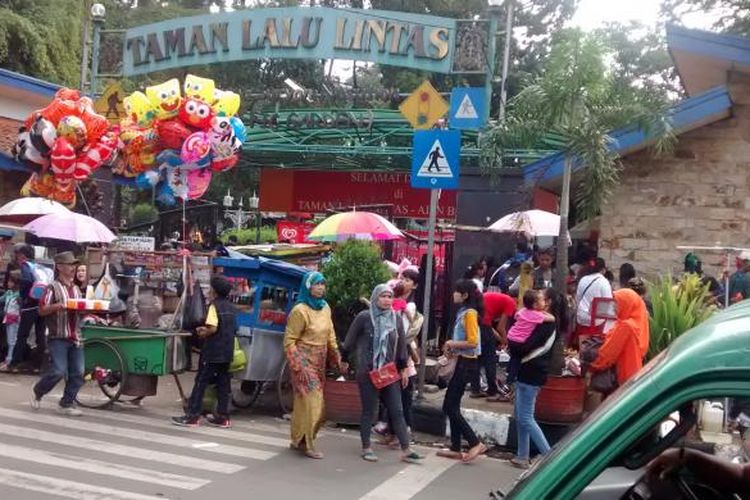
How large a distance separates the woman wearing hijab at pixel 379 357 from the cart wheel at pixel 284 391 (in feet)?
5.09

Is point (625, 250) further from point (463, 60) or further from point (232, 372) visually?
point (232, 372)

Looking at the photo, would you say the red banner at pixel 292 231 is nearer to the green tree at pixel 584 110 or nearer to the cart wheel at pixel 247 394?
the cart wheel at pixel 247 394

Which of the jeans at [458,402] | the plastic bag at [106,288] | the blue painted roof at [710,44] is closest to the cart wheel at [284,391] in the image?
the jeans at [458,402]

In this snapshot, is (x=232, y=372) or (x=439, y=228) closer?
(x=232, y=372)

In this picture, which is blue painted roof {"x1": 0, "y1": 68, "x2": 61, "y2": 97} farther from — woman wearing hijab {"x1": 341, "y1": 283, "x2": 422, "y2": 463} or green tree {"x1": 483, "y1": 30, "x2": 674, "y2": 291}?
woman wearing hijab {"x1": 341, "y1": 283, "x2": 422, "y2": 463}

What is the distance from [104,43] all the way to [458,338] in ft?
41.5

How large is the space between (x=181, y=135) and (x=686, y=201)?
303 inches

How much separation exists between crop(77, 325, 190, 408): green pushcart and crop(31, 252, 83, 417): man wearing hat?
35cm

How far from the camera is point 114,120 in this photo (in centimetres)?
1627

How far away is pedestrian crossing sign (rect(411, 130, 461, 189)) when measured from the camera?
9.37 metres

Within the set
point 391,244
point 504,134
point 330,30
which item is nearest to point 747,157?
point 504,134

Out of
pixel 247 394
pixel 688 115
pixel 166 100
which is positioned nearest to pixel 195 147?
pixel 166 100

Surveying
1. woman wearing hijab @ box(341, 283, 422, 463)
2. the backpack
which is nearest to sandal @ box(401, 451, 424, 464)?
woman wearing hijab @ box(341, 283, 422, 463)

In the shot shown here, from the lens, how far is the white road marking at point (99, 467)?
689cm
